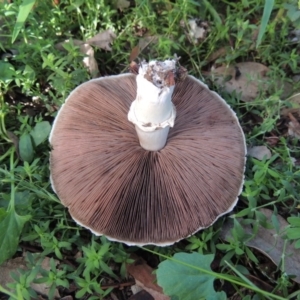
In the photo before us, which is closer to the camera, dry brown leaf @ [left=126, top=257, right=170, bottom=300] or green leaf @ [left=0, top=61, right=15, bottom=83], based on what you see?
dry brown leaf @ [left=126, top=257, right=170, bottom=300]

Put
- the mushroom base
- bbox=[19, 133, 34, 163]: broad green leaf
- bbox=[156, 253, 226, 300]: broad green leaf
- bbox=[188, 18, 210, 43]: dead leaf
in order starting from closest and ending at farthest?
bbox=[156, 253, 226, 300]: broad green leaf, the mushroom base, bbox=[19, 133, 34, 163]: broad green leaf, bbox=[188, 18, 210, 43]: dead leaf

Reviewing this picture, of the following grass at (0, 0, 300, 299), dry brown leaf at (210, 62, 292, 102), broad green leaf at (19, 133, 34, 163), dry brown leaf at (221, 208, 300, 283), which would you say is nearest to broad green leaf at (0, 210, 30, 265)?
grass at (0, 0, 300, 299)

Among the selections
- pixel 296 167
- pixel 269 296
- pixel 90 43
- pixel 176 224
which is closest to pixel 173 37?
pixel 90 43

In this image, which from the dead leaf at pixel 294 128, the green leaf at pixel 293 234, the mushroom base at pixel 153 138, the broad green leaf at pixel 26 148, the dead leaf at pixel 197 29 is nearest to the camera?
the green leaf at pixel 293 234

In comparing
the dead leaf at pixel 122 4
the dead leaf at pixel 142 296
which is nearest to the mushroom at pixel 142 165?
the dead leaf at pixel 142 296

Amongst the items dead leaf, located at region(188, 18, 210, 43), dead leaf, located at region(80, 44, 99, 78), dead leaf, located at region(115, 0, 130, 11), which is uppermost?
dead leaf, located at region(115, 0, 130, 11)

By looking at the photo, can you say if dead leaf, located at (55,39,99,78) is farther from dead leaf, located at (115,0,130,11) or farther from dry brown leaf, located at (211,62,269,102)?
dry brown leaf, located at (211,62,269,102)

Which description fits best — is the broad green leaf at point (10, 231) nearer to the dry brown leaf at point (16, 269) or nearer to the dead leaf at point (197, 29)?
the dry brown leaf at point (16, 269)
